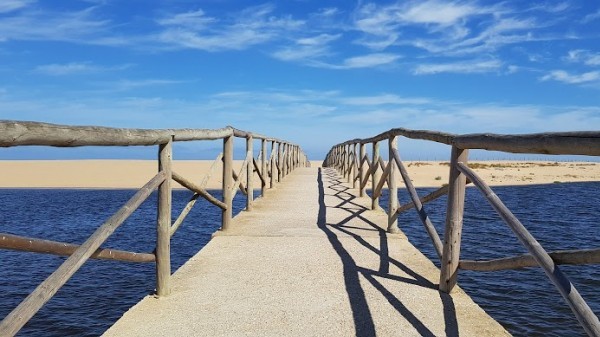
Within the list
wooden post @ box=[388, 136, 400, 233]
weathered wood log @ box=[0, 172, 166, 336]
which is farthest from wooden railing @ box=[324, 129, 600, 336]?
weathered wood log @ box=[0, 172, 166, 336]

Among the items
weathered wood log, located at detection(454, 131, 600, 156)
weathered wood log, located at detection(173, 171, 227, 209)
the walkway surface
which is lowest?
the walkway surface

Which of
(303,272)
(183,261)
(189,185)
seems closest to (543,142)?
(303,272)

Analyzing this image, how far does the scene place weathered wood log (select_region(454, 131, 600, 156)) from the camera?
7.70ft

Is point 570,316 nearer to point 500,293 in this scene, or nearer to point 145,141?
point 500,293

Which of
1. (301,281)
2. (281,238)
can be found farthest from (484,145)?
(281,238)

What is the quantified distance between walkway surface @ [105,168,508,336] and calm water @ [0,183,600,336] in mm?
1554

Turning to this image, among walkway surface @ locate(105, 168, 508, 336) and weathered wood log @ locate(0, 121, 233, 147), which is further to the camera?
walkway surface @ locate(105, 168, 508, 336)

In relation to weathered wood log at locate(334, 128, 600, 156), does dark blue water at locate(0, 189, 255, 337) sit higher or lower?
lower

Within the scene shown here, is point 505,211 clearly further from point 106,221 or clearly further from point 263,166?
point 263,166

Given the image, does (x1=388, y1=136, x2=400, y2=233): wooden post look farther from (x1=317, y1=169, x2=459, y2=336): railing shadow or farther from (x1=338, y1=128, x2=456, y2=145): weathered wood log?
(x1=338, y1=128, x2=456, y2=145): weathered wood log

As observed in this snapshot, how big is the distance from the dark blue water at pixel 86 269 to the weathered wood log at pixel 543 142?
12.7ft

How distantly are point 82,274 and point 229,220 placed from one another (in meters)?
2.65

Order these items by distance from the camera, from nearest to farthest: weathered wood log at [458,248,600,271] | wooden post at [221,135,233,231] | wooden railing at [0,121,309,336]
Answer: wooden railing at [0,121,309,336], weathered wood log at [458,248,600,271], wooden post at [221,135,233,231]

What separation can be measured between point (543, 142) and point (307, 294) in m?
2.18
